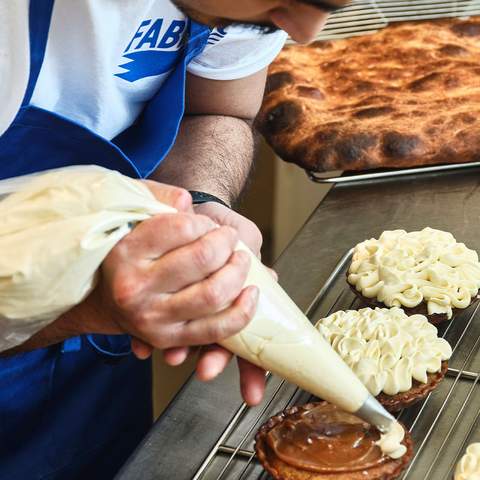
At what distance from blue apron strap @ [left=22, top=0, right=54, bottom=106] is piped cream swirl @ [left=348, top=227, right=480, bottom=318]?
68cm

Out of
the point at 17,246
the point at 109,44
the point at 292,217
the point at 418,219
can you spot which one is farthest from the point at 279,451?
the point at 292,217

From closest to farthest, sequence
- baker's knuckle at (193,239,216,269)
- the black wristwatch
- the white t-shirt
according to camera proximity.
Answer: baker's knuckle at (193,239,216,269) → the white t-shirt → the black wristwatch

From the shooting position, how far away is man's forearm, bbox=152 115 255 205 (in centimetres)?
190

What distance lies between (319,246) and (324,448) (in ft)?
2.26

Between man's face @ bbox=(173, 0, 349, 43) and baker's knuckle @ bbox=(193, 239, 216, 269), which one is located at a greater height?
man's face @ bbox=(173, 0, 349, 43)

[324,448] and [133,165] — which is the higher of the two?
[133,165]

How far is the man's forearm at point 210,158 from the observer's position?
1.90 m

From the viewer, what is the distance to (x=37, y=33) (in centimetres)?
142

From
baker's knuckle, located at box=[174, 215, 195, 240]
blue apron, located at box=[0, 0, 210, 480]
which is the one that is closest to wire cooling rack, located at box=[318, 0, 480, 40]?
blue apron, located at box=[0, 0, 210, 480]

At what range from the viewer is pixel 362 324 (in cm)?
159

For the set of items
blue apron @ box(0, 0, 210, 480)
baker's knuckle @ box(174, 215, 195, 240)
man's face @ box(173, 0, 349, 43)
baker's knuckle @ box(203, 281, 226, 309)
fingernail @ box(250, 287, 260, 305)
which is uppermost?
man's face @ box(173, 0, 349, 43)

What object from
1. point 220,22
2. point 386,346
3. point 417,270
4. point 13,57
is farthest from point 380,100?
point 13,57

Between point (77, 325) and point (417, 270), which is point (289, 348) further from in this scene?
point (417, 270)

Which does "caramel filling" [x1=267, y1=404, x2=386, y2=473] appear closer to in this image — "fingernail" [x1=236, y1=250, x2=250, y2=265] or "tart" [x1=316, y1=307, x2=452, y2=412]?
"tart" [x1=316, y1=307, x2=452, y2=412]
